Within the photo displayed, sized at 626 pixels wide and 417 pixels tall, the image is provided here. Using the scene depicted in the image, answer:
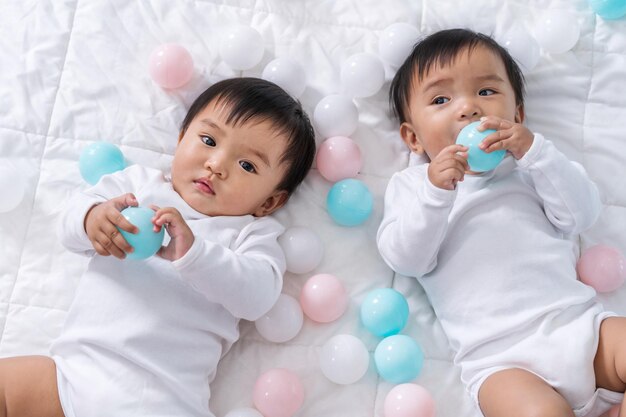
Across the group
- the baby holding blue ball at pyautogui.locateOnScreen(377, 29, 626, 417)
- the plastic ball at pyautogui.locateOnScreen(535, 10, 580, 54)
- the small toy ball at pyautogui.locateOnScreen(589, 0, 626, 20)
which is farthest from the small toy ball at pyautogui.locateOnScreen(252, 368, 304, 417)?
the small toy ball at pyautogui.locateOnScreen(589, 0, 626, 20)

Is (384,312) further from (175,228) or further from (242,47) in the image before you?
(242,47)

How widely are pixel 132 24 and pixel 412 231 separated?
2.35 feet

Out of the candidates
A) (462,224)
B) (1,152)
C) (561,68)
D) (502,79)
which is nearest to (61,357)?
(1,152)

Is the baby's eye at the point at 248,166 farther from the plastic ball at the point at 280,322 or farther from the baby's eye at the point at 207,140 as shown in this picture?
the plastic ball at the point at 280,322

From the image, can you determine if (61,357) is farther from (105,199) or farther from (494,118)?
(494,118)

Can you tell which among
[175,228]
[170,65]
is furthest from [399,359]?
[170,65]

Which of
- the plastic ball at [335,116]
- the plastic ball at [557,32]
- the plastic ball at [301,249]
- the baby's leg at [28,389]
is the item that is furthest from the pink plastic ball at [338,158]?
the baby's leg at [28,389]

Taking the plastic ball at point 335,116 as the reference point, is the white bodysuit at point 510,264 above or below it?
below

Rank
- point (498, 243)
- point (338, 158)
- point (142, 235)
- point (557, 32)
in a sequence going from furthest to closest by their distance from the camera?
point (557, 32) → point (338, 158) → point (498, 243) → point (142, 235)

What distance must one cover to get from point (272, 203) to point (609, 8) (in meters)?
0.83

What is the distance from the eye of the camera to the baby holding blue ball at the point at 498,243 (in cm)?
126

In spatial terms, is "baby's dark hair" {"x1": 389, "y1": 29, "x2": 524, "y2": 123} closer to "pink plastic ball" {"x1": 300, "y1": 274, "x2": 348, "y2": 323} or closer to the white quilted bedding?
the white quilted bedding

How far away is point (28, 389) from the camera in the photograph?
4.04 ft

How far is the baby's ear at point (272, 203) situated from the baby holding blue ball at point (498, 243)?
194 millimetres
